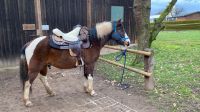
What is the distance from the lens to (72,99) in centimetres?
439

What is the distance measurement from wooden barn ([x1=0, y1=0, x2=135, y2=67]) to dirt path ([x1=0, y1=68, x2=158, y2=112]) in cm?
144

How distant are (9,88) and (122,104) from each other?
269 centimetres

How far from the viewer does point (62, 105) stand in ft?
13.4

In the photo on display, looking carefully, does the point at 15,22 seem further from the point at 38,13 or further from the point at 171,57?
the point at 171,57

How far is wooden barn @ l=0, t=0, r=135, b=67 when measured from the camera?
665 cm

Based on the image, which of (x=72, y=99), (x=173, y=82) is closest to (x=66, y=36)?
(x=72, y=99)

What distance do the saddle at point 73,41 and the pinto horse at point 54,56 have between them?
8cm

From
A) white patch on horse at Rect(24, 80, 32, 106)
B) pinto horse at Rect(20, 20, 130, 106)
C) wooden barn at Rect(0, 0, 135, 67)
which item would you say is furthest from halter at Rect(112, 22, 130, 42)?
wooden barn at Rect(0, 0, 135, 67)

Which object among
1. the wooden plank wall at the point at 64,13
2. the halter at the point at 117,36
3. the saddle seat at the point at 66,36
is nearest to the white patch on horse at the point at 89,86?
the saddle seat at the point at 66,36

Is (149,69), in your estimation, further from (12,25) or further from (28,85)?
(12,25)

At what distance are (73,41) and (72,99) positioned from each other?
3.61 ft

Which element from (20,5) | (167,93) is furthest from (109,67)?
(20,5)

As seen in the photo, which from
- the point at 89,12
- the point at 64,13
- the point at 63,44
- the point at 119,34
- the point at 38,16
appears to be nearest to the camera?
the point at 63,44

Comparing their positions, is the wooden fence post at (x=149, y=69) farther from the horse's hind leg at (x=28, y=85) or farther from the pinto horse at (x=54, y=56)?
the horse's hind leg at (x=28, y=85)
